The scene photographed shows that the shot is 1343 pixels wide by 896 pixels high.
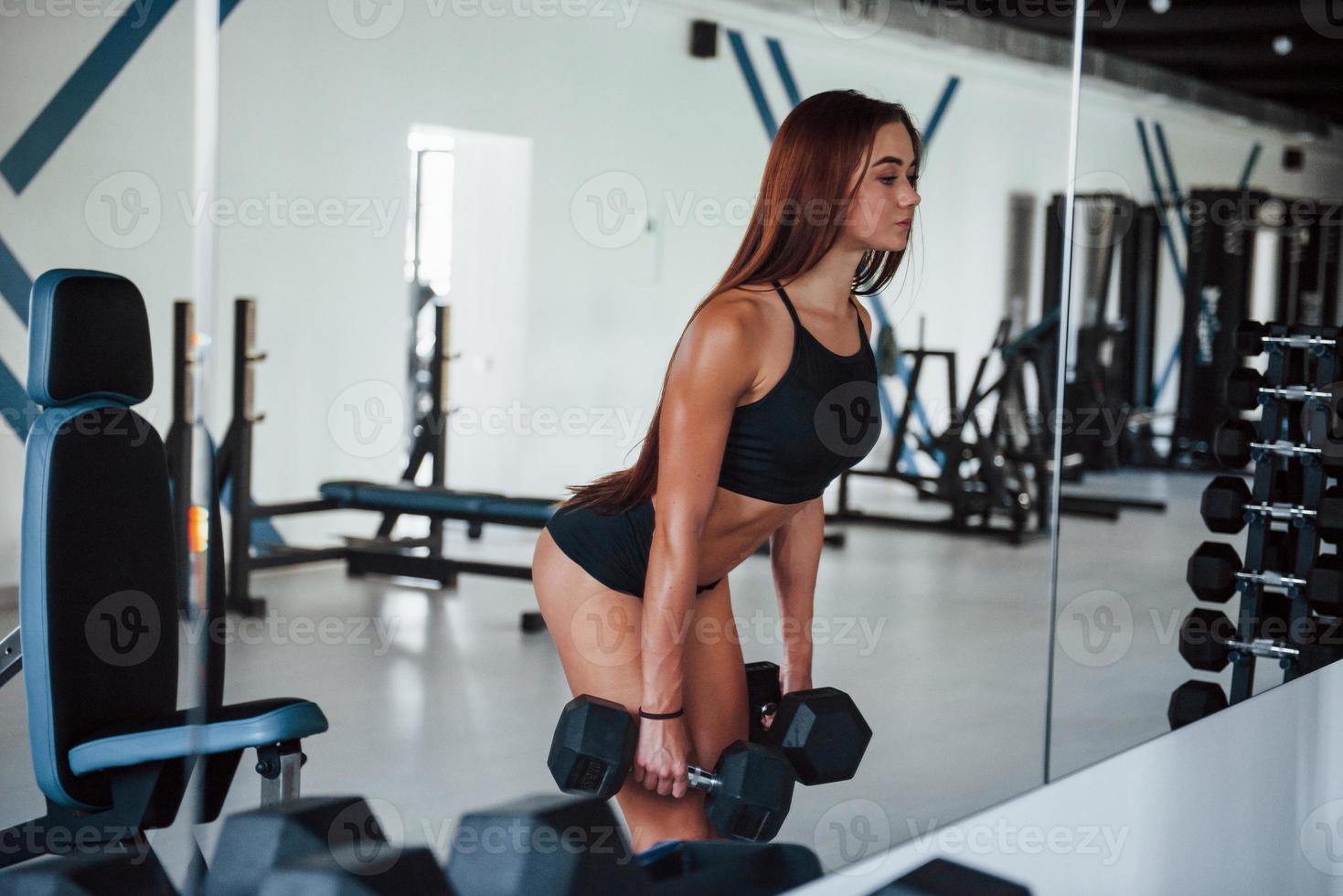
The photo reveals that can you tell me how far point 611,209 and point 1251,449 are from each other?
3.65 meters

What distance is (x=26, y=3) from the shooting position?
439cm

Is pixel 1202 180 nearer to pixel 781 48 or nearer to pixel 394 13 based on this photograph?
pixel 781 48

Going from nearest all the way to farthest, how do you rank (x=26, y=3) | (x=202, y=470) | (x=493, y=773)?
(x=202, y=470) → (x=493, y=773) → (x=26, y=3)

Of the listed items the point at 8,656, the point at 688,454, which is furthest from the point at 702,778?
the point at 8,656

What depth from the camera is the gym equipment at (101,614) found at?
5.22 feet

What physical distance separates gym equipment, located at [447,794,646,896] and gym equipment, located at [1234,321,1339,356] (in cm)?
240

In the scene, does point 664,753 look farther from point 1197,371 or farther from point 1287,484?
point 1197,371

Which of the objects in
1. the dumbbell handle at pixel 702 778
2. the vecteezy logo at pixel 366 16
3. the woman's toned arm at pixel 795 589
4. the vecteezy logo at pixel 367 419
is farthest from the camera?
the vecteezy logo at pixel 367 419

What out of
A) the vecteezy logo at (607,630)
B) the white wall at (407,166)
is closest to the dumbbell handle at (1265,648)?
the white wall at (407,166)

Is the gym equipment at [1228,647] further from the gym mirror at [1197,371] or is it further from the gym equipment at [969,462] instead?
the gym equipment at [969,462]

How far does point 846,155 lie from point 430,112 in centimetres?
412

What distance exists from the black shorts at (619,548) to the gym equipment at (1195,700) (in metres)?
1.73

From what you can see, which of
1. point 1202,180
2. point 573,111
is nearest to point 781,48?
point 573,111

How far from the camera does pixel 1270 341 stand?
289 centimetres
